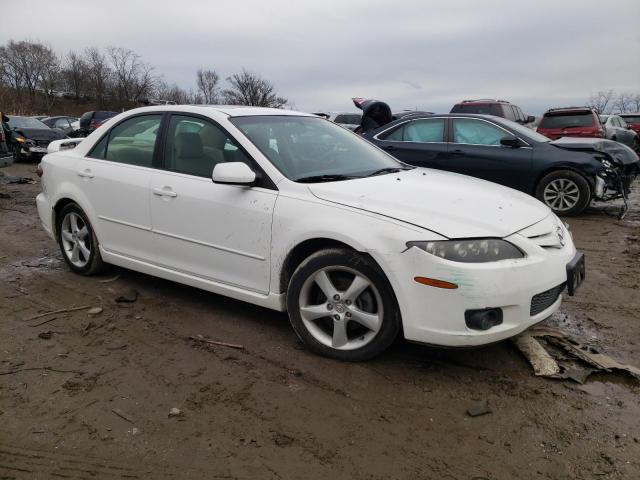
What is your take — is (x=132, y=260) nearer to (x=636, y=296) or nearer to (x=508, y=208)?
(x=508, y=208)

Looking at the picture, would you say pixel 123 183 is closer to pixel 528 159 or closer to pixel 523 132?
pixel 528 159

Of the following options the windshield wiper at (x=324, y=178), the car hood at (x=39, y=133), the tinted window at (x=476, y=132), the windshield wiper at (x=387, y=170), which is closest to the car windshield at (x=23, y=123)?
the car hood at (x=39, y=133)

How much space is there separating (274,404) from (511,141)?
6458mm

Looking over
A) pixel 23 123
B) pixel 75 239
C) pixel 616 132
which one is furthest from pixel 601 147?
pixel 23 123

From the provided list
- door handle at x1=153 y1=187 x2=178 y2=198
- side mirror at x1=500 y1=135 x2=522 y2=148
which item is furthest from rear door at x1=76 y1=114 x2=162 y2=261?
side mirror at x1=500 y1=135 x2=522 y2=148

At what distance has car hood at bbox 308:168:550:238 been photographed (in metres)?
2.92

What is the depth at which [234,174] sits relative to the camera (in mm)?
3338

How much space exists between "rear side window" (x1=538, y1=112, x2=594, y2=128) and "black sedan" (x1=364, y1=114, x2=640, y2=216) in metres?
5.73

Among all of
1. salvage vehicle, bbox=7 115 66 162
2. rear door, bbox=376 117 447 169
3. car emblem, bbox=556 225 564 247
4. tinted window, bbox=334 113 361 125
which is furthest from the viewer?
tinted window, bbox=334 113 361 125

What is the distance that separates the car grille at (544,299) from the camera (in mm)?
2979

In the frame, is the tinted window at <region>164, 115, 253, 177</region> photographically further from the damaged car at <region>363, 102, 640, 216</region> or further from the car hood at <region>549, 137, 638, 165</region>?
the car hood at <region>549, 137, 638, 165</region>

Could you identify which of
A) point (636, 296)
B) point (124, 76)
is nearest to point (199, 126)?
point (636, 296)

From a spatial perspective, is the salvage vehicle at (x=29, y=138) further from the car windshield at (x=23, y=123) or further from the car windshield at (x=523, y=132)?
the car windshield at (x=523, y=132)

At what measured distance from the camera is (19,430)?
2576 mm
